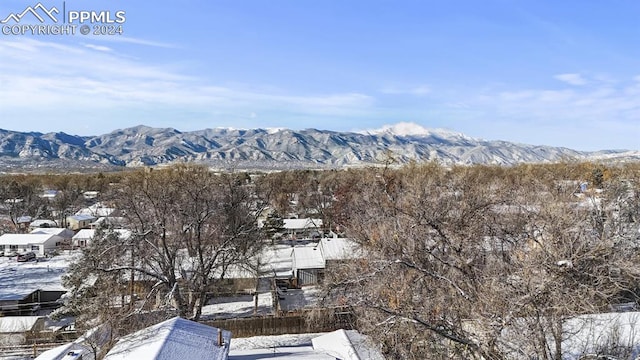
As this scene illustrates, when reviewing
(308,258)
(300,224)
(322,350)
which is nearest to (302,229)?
(300,224)

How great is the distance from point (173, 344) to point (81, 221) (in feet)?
115

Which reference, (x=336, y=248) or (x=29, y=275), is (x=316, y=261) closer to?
(x=336, y=248)

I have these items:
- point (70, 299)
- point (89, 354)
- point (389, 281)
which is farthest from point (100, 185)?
point (389, 281)

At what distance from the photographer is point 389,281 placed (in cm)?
891

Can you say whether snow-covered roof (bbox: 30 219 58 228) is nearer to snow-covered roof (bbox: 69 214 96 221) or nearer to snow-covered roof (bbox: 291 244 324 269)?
snow-covered roof (bbox: 69 214 96 221)

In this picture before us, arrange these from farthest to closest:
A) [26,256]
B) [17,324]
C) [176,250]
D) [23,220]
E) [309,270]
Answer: [23,220]
[26,256]
[309,270]
[176,250]
[17,324]

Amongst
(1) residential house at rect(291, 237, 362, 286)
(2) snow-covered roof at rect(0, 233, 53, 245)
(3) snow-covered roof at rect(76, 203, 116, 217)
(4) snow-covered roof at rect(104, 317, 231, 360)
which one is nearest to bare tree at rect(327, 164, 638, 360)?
(4) snow-covered roof at rect(104, 317, 231, 360)

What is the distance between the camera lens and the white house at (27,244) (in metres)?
27.8

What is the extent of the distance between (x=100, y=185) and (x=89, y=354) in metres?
50.3

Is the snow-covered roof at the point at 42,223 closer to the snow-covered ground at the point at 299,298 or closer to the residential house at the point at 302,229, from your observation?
the residential house at the point at 302,229

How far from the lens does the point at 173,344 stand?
7270 mm

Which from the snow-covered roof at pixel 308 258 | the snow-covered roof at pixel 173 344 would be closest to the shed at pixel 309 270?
the snow-covered roof at pixel 308 258

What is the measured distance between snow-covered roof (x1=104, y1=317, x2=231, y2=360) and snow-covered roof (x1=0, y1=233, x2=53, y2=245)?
2473 centimetres

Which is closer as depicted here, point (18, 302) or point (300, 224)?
point (18, 302)
